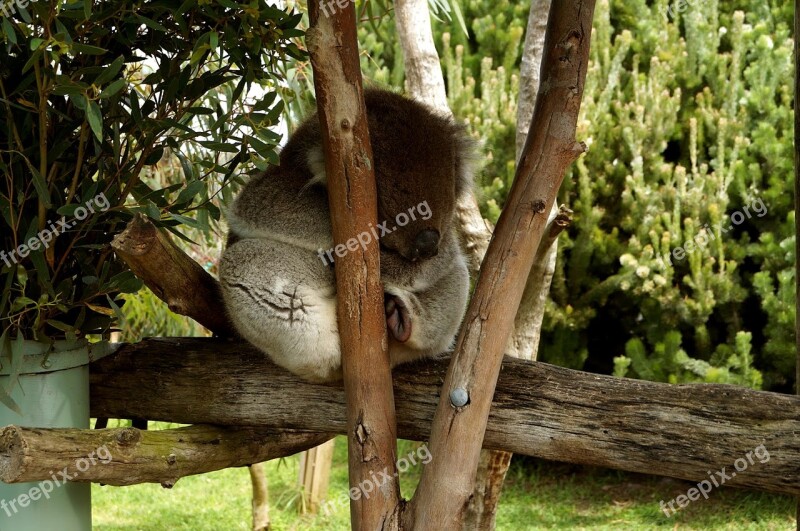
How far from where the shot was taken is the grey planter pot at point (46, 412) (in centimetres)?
189

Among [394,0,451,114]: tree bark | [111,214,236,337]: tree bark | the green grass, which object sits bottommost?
the green grass

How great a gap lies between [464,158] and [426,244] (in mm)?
367

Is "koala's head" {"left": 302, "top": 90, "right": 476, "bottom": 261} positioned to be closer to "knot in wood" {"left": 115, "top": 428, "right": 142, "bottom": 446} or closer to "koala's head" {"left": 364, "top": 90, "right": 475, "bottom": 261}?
"koala's head" {"left": 364, "top": 90, "right": 475, "bottom": 261}

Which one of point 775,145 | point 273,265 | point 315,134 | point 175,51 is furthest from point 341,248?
point 775,145

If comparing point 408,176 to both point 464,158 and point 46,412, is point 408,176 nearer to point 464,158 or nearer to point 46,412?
point 464,158

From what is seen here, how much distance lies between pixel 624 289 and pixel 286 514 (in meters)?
2.21

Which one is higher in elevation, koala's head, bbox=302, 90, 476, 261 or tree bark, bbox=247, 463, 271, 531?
koala's head, bbox=302, 90, 476, 261

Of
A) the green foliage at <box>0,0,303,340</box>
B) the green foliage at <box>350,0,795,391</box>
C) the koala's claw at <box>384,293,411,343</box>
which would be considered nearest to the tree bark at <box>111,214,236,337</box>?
the green foliage at <box>0,0,303,340</box>

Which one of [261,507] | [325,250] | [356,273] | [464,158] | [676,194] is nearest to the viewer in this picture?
[356,273]

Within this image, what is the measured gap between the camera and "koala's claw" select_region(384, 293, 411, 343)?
6.20 ft

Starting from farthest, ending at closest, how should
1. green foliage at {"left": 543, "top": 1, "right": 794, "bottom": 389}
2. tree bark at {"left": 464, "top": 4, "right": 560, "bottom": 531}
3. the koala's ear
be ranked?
green foliage at {"left": 543, "top": 1, "right": 794, "bottom": 389}, tree bark at {"left": 464, "top": 4, "right": 560, "bottom": 531}, the koala's ear

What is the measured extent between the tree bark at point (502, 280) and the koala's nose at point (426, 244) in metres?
0.18

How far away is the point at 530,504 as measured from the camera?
458cm

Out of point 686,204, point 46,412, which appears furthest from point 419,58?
point 686,204
